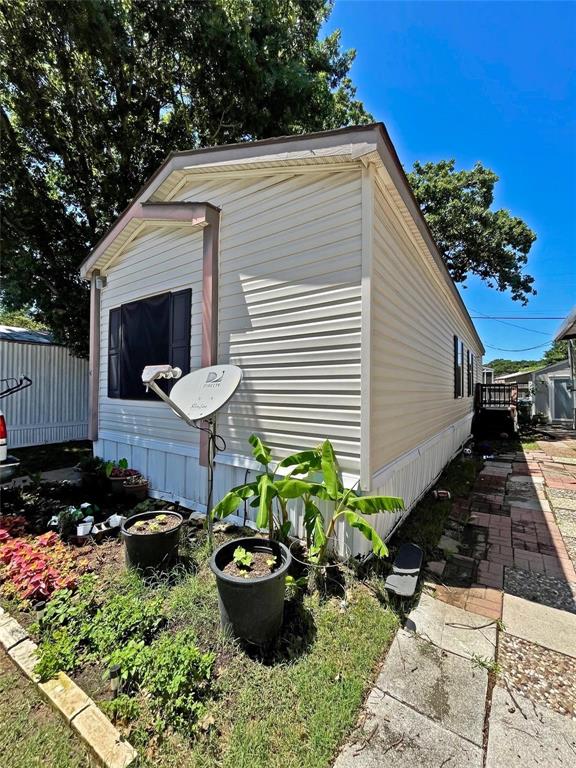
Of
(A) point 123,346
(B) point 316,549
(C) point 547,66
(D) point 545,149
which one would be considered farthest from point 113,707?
(D) point 545,149

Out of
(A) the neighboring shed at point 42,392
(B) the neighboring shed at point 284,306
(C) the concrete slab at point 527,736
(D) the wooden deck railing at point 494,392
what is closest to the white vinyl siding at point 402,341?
(B) the neighboring shed at point 284,306

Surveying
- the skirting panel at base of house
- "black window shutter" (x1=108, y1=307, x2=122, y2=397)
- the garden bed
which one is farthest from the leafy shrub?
"black window shutter" (x1=108, y1=307, x2=122, y2=397)

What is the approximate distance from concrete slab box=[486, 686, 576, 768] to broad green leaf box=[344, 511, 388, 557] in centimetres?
95

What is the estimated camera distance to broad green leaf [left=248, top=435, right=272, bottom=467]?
133 inches

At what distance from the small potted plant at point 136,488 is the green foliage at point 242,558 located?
3010 mm

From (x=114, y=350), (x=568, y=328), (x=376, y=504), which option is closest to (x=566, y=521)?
(x=376, y=504)

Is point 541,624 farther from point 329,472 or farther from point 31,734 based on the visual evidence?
point 31,734

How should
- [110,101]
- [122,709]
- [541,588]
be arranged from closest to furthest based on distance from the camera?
[122,709]
[541,588]
[110,101]

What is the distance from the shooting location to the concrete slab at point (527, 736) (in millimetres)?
1624

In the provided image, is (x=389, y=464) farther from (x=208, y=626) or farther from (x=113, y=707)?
(x=113, y=707)

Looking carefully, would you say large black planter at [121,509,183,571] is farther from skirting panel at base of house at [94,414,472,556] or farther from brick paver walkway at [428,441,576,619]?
brick paver walkway at [428,441,576,619]

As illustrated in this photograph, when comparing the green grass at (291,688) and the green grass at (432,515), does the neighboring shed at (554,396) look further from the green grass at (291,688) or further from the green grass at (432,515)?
the green grass at (291,688)

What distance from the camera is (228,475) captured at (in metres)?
4.13

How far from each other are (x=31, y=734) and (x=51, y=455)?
23.9ft
